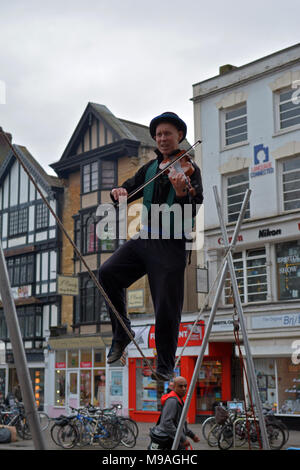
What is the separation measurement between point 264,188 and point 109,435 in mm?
9051

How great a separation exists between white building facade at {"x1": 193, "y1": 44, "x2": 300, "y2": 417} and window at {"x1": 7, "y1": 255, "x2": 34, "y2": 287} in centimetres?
1396

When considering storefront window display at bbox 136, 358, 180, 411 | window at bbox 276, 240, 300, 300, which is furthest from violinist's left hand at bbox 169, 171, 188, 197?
storefront window display at bbox 136, 358, 180, 411

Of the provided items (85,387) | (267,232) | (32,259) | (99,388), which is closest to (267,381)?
(267,232)

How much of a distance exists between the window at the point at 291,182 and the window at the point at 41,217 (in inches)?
596

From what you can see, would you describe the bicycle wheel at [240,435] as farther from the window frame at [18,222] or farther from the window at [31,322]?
the window frame at [18,222]

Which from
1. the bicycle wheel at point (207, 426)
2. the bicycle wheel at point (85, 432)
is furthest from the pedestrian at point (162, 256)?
the bicycle wheel at point (207, 426)

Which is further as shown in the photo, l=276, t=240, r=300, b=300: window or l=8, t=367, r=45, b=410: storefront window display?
l=8, t=367, r=45, b=410: storefront window display

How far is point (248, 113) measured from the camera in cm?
2153

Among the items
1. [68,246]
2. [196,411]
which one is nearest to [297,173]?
[196,411]

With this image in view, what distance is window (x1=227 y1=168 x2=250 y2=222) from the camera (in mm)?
21969

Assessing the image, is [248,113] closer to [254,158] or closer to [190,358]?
[254,158]

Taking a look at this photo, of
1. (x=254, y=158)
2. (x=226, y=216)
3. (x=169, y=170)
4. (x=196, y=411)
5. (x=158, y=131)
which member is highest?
(x=254, y=158)

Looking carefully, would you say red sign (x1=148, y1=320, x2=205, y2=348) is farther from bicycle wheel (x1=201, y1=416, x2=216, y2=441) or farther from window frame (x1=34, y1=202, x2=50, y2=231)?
window frame (x1=34, y1=202, x2=50, y2=231)

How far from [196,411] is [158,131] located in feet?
69.2
